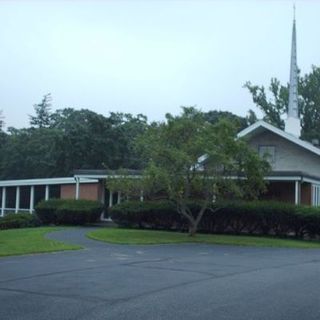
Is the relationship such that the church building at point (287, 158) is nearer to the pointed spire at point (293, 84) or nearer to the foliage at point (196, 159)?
the foliage at point (196, 159)

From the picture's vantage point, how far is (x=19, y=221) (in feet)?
111

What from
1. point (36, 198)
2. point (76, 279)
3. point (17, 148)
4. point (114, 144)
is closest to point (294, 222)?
point (76, 279)

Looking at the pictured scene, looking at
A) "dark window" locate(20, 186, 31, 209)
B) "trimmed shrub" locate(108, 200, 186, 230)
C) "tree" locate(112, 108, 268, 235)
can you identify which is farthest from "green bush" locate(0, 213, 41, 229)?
"dark window" locate(20, 186, 31, 209)

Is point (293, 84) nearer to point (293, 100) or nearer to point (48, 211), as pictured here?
point (293, 100)

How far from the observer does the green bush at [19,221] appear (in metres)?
33.4

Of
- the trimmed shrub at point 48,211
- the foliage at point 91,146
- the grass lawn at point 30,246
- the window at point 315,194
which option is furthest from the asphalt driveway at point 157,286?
the foliage at point 91,146

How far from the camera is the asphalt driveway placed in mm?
8750

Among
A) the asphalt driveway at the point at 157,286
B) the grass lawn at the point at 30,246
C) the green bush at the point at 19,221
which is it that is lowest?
the asphalt driveway at the point at 157,286

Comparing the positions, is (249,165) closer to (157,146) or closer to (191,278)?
(157,146)

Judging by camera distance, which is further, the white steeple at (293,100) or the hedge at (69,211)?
the white steeple at (293,100)

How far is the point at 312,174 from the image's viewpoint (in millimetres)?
34375

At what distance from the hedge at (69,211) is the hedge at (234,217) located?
6.39 feet

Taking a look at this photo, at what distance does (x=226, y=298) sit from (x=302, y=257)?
9806mm

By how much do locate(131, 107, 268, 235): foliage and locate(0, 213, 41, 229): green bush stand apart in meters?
10.2
